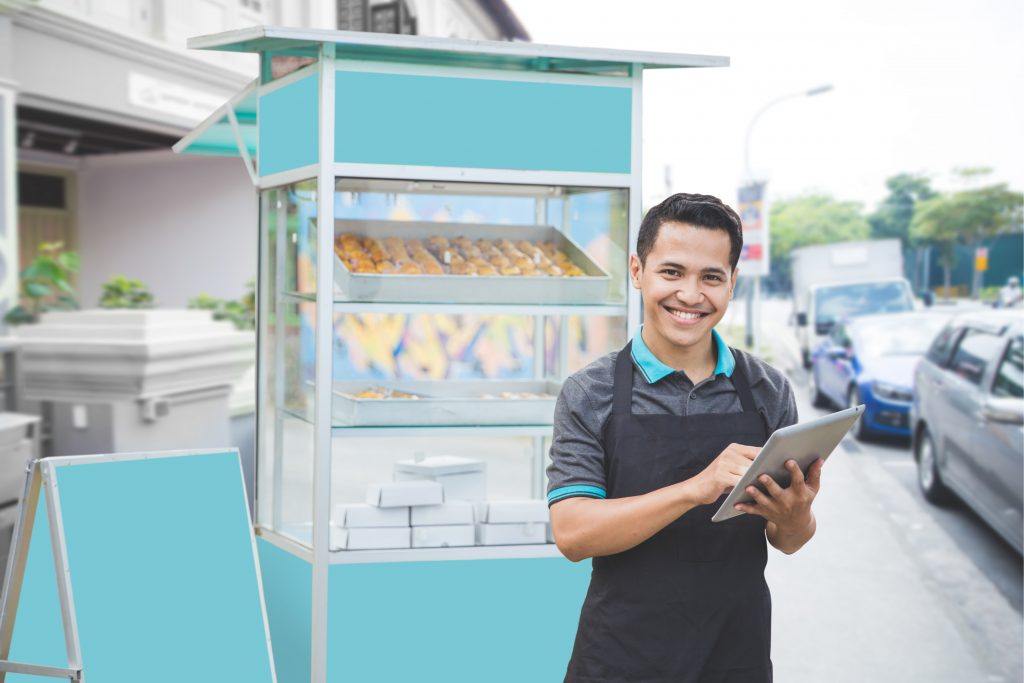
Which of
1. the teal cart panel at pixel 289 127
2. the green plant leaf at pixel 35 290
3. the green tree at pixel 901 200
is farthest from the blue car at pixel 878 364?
the green tree at pixel 901 200

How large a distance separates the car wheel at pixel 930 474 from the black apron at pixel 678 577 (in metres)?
6.48

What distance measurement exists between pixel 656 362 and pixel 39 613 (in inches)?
70.9

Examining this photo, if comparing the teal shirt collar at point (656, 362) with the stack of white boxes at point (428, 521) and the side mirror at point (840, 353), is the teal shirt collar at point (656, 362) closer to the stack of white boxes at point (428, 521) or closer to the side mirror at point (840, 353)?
the stack of white boxes at point (428, 521)

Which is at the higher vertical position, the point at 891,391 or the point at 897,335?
the point at 897,335

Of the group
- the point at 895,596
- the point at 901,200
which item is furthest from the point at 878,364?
the point at 901,200

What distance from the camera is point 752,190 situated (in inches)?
854

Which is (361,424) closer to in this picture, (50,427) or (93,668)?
(93,668)

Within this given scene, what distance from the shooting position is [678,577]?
191cm

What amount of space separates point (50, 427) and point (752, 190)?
18.2 m

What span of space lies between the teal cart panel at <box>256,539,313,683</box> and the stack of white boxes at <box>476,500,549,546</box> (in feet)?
2.22

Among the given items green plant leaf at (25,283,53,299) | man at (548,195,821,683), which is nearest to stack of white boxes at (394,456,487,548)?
man at (548,195,821,683)

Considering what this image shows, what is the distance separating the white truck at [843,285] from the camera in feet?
57.4

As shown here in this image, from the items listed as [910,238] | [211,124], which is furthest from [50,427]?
[910,238]

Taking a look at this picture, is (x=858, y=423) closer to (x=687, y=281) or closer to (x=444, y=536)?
(x=444, y=536)
